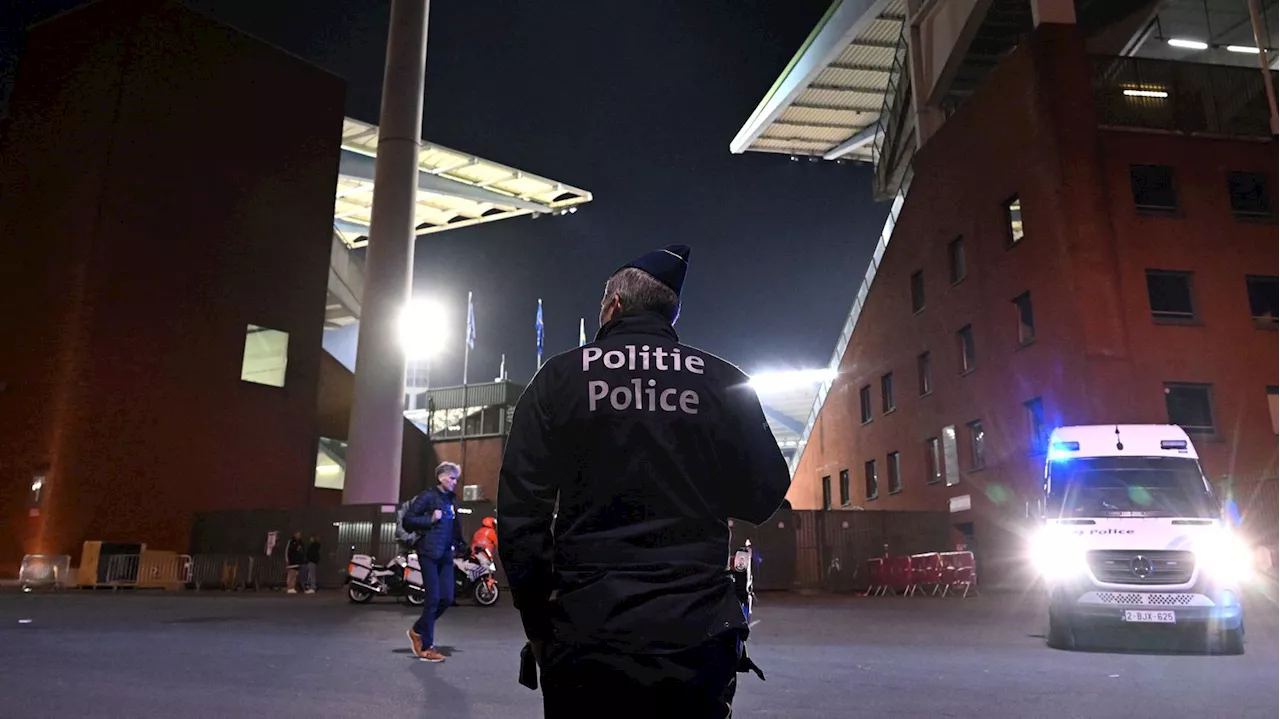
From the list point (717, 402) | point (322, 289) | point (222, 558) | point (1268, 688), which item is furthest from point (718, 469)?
point (322, 289)

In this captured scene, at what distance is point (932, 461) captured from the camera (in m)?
27.8

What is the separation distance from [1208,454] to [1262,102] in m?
10.3

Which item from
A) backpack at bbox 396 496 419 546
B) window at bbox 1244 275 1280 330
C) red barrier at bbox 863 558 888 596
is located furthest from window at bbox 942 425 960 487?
backpack at bbox 396 496 419 546

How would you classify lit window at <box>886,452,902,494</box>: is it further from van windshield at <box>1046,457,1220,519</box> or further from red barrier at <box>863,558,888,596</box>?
van windshield at <box>1046,457,1220,519</box>

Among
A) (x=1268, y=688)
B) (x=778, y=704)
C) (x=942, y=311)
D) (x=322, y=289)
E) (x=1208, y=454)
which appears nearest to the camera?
(x=778, y=704)

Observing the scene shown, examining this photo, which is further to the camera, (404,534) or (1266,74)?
(1266,74)

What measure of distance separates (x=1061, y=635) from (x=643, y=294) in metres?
9.93

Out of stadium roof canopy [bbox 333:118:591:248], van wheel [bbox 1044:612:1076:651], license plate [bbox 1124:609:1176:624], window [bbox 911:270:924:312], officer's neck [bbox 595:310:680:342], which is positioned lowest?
van wheel [bbox 1044:612:1076:651]

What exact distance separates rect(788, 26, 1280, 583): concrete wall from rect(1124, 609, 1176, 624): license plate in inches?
399

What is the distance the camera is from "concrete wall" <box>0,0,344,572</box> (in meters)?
24.1

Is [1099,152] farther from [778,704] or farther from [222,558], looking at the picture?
[222,558]

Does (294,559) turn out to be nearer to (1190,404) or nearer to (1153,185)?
(1190,404)

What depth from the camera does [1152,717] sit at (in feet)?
20.3

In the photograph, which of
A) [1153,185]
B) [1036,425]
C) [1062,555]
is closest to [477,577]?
[1062,555]
